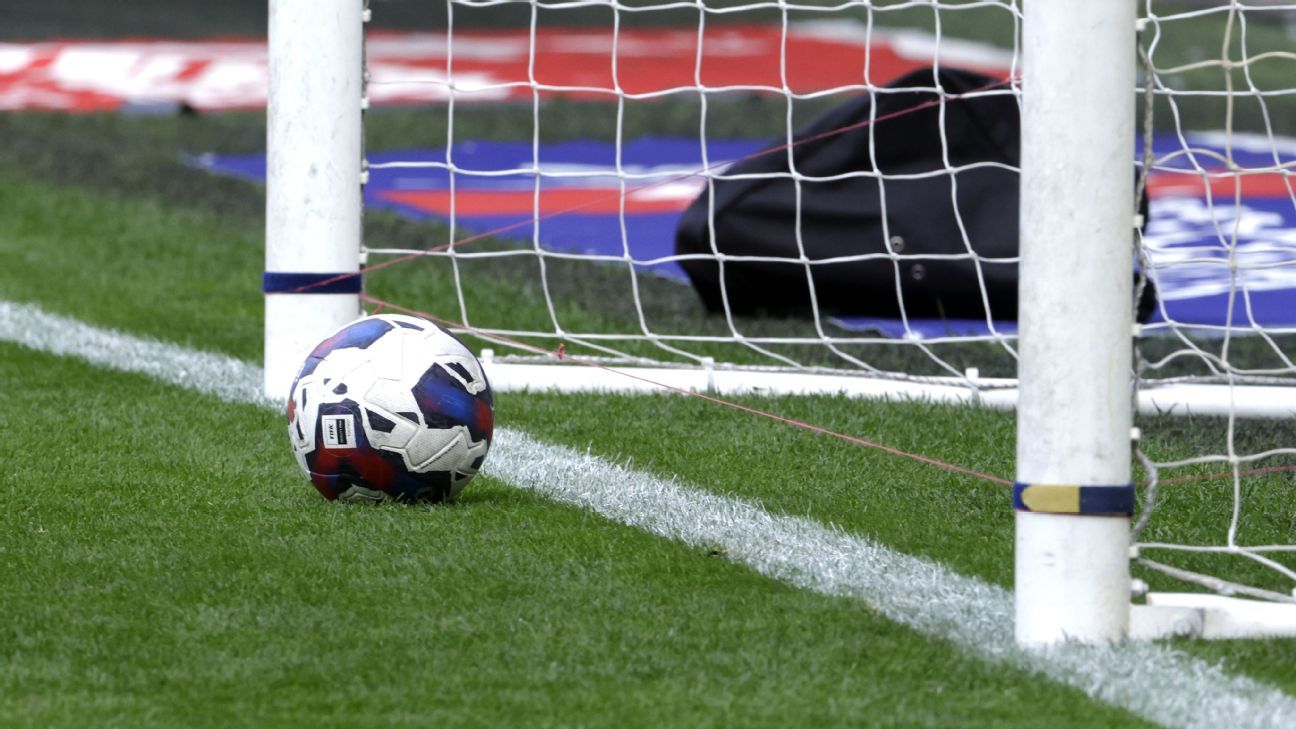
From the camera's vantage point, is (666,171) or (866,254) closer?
(866,254)

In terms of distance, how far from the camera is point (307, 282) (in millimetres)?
4641

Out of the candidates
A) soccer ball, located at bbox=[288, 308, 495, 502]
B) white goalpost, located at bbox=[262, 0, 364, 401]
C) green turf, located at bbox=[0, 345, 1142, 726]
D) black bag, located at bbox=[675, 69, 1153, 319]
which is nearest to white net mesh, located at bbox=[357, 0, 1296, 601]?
black bag, located at bbox=[675, 69, 1153, 319]

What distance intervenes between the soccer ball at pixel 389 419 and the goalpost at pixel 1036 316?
93cm

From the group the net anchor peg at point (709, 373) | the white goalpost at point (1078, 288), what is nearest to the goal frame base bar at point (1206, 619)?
the white goalpost at point (1078, 288)

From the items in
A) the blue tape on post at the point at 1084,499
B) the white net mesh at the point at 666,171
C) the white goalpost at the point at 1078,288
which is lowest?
the white net mesh at the point at 666,171

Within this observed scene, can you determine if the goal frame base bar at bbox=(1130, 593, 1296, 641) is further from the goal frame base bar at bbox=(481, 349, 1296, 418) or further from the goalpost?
the goal frame base bar at bbox=(481, 349, 1296, 418)

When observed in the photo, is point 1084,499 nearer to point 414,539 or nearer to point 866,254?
point 414,539

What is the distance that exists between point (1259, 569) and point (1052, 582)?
0.64 metres

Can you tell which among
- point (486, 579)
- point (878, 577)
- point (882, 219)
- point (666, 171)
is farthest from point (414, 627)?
point (666, 171)

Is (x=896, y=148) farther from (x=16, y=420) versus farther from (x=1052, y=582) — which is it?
(x=1052, y=582)

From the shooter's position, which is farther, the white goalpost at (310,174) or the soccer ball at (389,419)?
the white goalpost at (310,174)

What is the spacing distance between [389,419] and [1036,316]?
4.41 feet

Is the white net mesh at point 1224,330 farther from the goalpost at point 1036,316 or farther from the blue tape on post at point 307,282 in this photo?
the blue tape on post at point 307,282

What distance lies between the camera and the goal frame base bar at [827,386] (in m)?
4.48
